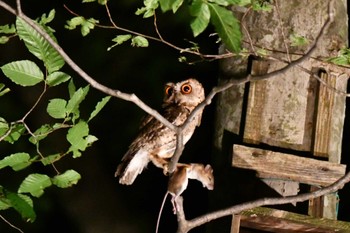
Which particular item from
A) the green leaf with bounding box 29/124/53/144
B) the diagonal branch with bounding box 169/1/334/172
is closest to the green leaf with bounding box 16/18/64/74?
the green leaf with bounding box 29/124/53/144

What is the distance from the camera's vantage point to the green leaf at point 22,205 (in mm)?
2285

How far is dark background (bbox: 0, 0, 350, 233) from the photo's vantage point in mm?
5508

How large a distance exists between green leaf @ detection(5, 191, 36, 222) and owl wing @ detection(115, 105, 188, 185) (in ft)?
2.22

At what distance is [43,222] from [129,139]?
1247 mm

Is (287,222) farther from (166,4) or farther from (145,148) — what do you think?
(166,4)

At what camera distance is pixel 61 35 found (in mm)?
5988

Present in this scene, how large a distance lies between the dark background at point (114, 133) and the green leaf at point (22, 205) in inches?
123

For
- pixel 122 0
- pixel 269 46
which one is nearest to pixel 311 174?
pixel 269 46

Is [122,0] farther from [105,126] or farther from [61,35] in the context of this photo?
[105,126]

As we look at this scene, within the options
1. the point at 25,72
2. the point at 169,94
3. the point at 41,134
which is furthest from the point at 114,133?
the point at 25,72

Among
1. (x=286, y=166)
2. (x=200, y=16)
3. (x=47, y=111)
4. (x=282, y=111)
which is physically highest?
(x=200, y=16)

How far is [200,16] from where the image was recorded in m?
1.91

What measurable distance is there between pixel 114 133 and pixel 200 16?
12.8ft

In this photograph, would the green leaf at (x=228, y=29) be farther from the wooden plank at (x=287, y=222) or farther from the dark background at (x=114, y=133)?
the dark background at (x=114, y=133)
